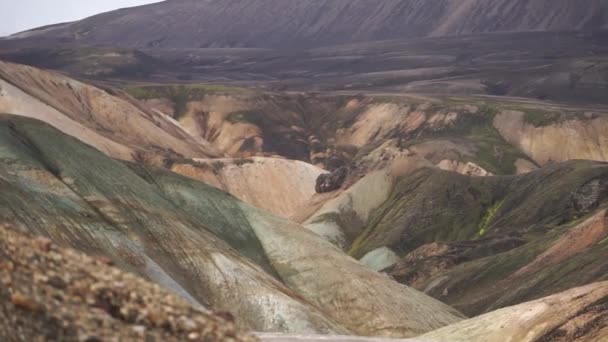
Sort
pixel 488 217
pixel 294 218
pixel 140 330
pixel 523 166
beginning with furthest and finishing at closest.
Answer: pixel 523 166 < pixel 294 218 < pixel 488 217 < pixel 140 330

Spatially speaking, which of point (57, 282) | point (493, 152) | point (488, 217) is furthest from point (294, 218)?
point (57, 282)

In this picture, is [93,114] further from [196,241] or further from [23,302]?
[23,302]

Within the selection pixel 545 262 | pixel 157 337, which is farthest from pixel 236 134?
pixel 157 337

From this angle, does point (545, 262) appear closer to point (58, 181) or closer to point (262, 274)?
point (262, 274)

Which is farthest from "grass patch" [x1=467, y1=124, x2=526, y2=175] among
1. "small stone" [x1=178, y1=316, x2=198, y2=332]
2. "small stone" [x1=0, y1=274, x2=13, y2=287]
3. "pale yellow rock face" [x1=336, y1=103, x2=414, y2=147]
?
"small stone" [x1=0, y1=274, x2=13, y2=287]

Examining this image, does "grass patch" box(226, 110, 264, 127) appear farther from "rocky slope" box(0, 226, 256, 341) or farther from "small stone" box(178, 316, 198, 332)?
"small stone" box(178, 316, 198, 332)

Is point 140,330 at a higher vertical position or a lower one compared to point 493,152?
lower

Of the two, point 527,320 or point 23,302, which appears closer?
point 23,302
